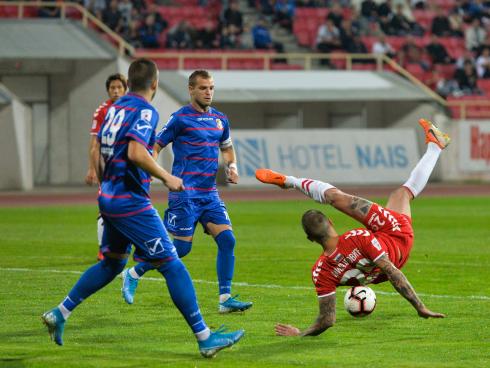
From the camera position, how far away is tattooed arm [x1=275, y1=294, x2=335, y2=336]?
925cm

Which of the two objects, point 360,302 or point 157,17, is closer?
point 360,302

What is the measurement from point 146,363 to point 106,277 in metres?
0.85

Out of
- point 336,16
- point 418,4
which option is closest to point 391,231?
point 336,16

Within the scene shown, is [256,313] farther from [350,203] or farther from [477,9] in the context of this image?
[477,9]

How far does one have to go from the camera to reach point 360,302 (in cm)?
991

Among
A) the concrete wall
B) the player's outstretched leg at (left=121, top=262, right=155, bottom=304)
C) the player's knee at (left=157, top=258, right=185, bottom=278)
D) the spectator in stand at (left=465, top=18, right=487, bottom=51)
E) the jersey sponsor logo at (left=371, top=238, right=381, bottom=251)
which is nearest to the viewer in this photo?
the player's knee at (left=157, top=258, right=185, bottom=278)

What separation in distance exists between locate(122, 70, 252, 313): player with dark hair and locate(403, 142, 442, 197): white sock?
1.67 meters

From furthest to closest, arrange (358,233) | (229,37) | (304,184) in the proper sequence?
(229,37) → (304,184) → (358,233)

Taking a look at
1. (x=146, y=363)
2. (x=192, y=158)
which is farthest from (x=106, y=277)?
(x=192, y=158)

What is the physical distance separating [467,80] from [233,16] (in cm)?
827

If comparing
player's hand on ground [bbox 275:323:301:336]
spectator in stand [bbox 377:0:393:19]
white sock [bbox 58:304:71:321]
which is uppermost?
white sock [bbox 58:304:71:321]

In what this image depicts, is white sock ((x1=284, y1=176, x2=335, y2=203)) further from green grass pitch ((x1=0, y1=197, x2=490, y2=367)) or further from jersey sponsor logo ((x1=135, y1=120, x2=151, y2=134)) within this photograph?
jersey sponsor logo ((x1=135, y1=120, x2=151, y2=134))

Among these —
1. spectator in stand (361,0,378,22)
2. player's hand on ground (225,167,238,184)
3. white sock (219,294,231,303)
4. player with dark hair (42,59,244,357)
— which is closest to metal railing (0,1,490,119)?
spectator in stand (361,0,378,22)

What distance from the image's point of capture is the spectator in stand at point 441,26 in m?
39.9
